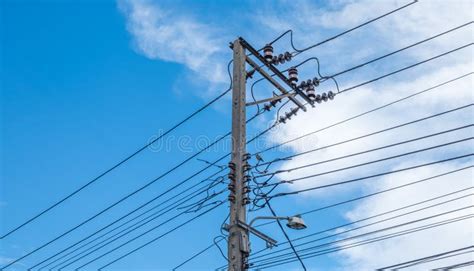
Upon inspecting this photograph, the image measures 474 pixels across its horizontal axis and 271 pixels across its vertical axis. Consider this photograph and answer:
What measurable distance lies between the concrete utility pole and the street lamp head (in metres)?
0.75

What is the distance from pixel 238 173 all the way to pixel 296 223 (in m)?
1.35

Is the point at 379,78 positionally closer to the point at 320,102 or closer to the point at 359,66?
the point at 359,66

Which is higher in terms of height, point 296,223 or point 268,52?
point 268,52

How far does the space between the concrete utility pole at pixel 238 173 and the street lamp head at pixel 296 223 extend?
0.75 metres

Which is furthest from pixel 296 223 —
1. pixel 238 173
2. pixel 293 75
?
pixel 293 75

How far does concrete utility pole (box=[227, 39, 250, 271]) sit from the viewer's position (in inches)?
439

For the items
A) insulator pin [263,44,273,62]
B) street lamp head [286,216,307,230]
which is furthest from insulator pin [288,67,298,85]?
street lamp head [286,216,307,230]

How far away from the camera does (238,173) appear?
1204cm

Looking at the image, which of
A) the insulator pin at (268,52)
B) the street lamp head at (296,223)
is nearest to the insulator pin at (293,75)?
the insulator pin at (268,52)

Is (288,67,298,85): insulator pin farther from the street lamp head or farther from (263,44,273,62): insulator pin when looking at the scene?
the street lamp head

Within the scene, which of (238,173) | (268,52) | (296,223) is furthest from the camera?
(268,52)

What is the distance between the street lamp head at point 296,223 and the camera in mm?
11531

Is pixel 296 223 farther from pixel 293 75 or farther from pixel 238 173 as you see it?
pixel 293 75

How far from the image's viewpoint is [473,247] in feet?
33.3
